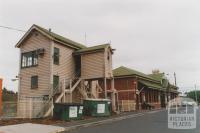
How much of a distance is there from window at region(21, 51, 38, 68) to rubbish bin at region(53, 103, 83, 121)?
811cm

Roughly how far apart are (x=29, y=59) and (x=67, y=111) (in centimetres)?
1013

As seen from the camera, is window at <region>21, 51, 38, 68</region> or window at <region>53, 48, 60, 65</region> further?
window at <region>21, 51, 38, 68</region>

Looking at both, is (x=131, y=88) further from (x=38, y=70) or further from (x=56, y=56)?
(x=38, y=70)

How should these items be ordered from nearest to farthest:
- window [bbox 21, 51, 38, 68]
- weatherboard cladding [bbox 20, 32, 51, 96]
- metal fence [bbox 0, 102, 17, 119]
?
metal fence [bbox 0, 102, 17, 119], weatherboard cladding [bbox 20, 32, 51, 96], window [bbox 21, 51, 38, 68]

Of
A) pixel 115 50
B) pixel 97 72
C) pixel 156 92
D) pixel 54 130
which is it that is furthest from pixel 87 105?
pixel 156 92

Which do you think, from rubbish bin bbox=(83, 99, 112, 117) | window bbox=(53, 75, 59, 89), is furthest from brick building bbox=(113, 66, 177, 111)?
window bbox=(53, 75, 59, 89)

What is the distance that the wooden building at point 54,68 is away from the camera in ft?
89.2

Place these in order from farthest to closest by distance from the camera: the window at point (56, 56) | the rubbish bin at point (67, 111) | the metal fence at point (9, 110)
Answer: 1. the window at point (56, 56)
2. the metal fence at point (9, 110)
3. the rubbish bin at point (67, 111)

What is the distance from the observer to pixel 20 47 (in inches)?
1200

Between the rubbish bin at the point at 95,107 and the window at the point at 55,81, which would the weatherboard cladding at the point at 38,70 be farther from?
the rubbish bin at the point at 95,107

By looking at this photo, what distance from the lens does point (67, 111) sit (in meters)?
21.9

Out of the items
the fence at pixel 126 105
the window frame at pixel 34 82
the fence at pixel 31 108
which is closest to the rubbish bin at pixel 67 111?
the fence at pixel 31 108

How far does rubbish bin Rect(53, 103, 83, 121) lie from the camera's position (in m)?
21.8

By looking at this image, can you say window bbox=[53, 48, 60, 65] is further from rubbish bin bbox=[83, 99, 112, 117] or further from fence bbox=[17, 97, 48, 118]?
rubbish bin bbox=[83, 99, 112, 117]
